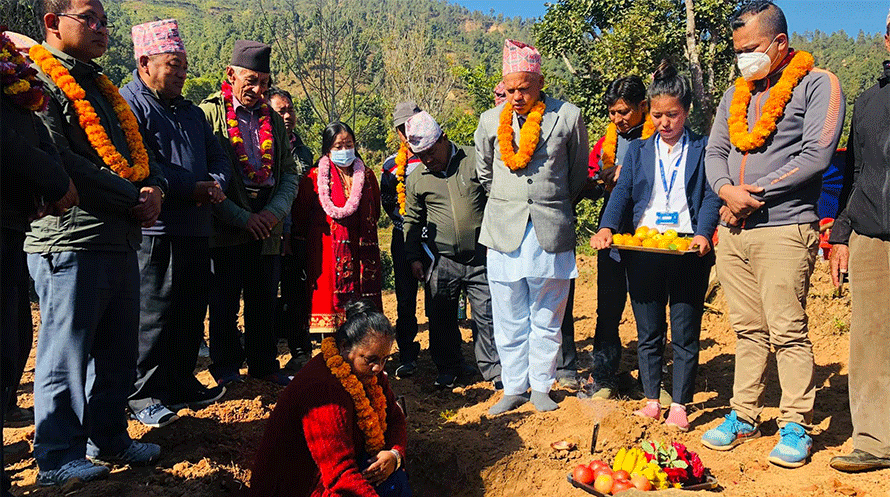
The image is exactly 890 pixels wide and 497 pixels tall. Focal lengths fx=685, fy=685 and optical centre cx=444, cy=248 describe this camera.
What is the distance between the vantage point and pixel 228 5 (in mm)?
108500

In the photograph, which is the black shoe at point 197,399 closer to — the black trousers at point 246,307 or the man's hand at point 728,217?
the black trousers at point 246,307

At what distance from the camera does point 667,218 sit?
177 inches

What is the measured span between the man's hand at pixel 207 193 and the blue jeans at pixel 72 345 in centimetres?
76

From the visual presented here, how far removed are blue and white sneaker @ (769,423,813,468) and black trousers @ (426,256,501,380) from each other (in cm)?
211

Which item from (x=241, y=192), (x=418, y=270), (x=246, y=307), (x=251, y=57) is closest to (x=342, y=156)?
(x=241, y=192)

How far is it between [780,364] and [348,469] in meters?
2.53

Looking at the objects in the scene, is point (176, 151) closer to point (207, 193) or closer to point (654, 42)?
point (207, 193)

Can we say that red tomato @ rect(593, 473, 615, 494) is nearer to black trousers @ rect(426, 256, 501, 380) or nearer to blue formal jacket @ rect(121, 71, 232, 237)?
black trousers @ rect(426, 256, 501, 380)

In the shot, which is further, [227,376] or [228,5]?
[228,5]

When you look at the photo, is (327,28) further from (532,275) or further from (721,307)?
(532,275)

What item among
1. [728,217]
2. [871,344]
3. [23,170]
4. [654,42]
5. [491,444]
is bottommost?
[491,444]

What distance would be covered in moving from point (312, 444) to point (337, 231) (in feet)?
7.78

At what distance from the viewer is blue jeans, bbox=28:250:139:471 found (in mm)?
3211

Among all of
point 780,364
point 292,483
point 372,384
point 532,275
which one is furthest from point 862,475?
point 292,483
